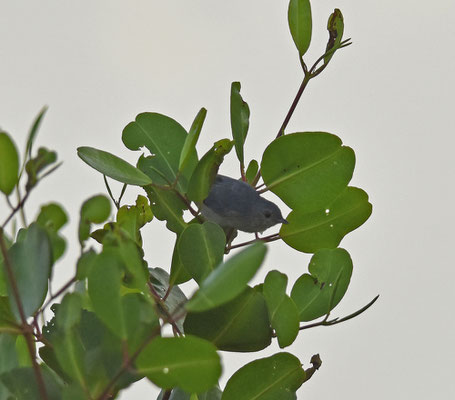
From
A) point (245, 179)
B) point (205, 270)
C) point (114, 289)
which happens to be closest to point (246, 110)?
point (245, 179)

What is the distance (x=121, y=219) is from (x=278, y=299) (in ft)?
0.46

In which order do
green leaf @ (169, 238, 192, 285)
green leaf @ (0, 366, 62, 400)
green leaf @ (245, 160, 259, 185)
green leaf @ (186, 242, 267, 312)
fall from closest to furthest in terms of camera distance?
green leaf @ (186, 242, 267, 312) → green leaf @ (0, 366, 62, 400) → green leaf @ (169, 238, 192, 285) → green leaf @ (245, 160, 259, 185)

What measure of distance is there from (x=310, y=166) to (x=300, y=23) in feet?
0.51

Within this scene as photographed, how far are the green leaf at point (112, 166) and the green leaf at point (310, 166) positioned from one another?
0.36 feet

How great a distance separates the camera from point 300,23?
714 mm

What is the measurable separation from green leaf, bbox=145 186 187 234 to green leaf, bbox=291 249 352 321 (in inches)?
4.5

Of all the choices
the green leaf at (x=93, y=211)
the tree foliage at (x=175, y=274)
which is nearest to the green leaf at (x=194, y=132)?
the tree foliage at (x=175, y=274)

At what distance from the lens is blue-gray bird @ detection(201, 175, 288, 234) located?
27.3 inches

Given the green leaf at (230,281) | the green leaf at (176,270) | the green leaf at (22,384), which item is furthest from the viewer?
the green leaf at (176,270)

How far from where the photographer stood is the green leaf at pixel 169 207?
0.65m

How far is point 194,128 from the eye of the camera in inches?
22.3

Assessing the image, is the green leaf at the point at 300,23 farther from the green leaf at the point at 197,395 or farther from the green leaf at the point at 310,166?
the green leaf at the point at 197,395

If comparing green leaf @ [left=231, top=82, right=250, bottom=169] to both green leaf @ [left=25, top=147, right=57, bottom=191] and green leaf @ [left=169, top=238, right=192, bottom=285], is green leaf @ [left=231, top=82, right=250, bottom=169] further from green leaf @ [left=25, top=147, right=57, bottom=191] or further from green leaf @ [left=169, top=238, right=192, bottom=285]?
green leaf @ [left=25, top=147, right=57, bottom=191]

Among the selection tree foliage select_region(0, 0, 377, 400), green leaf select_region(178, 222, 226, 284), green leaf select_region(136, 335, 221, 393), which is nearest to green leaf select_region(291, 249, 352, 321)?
tree foliage select_region(0, 0, 377, 400)
